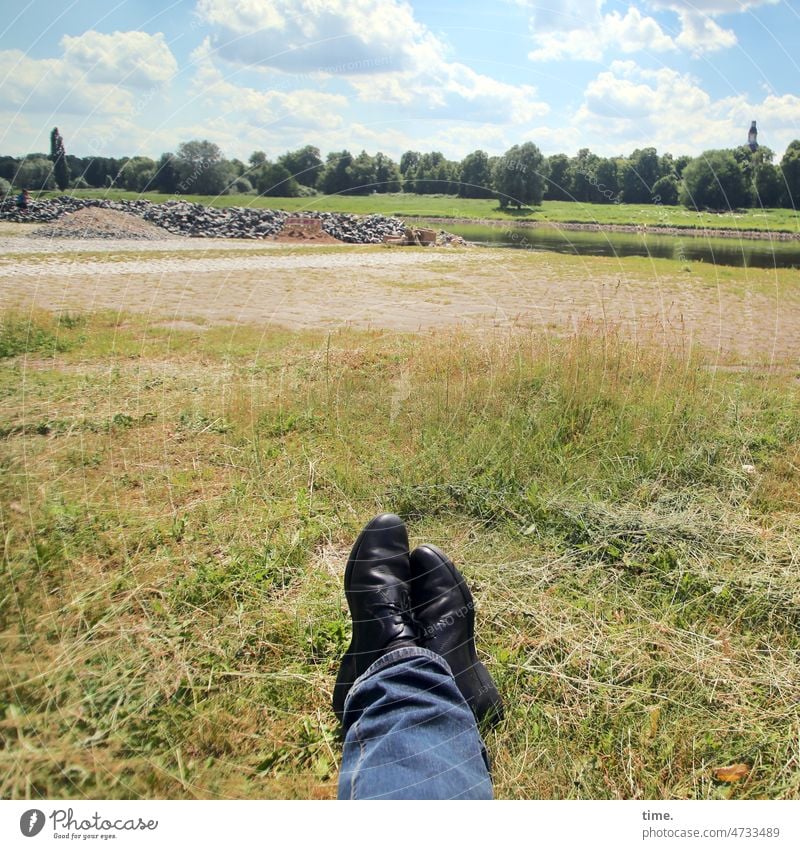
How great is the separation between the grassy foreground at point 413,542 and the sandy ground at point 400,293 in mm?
2588

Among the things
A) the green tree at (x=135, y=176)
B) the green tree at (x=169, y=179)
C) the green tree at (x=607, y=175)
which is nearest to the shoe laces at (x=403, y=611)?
the green tree at (x=607, y=175)

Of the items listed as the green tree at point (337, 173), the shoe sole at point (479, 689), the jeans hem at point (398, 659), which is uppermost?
the green tree at point (337, 173)

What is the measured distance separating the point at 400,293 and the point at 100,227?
13.9 meters

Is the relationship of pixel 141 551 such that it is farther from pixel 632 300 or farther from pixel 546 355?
pixel 632 300

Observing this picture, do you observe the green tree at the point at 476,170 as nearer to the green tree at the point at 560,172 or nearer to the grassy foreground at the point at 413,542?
the green tree at the point at 560,172

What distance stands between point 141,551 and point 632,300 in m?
9.29

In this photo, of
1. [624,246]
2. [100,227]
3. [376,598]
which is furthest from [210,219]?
[376,598]

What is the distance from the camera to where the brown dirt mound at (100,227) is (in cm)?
1891

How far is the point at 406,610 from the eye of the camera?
7.10ft

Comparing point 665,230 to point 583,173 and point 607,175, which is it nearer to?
point 607,175

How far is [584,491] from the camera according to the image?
3.04 meters

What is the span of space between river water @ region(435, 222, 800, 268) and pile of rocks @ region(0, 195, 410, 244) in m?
3.61

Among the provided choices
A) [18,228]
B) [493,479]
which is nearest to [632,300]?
[493,479]

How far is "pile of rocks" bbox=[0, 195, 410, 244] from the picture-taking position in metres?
21.6
